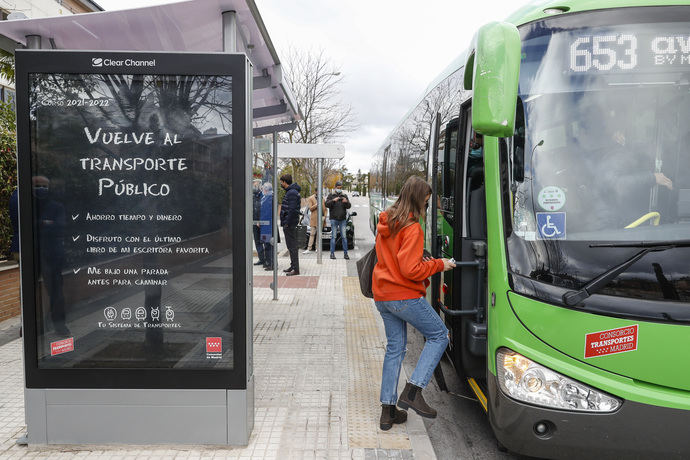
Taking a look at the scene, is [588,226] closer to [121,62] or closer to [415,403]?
[415,403]

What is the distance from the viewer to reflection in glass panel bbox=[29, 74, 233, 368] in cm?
321

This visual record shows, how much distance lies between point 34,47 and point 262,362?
11.2ft

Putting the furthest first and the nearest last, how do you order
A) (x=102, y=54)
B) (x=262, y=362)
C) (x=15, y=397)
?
1. (x=262, y=362)
2. (x=15, y=397)
3. (x=102, y=54)

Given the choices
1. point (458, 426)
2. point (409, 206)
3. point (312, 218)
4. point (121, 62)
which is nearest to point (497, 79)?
point (409, 206)

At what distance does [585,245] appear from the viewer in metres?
2.88

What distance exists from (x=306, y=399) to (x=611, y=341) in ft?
8.28

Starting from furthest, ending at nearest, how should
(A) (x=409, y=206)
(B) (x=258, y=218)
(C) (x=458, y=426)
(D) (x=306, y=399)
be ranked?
(B) (x=258, y=218) → (D) (x=306, y=399) → (C) (x=458, y=426) → (A) (x=409, y=206)

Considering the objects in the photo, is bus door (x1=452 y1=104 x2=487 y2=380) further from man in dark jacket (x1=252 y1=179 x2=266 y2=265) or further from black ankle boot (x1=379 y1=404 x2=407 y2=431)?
man in dark jacket (x1=252 y1=179 x2=266 y2=265)

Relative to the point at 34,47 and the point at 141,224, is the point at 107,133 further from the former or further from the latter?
the point at 34,47

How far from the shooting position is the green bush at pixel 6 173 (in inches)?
269

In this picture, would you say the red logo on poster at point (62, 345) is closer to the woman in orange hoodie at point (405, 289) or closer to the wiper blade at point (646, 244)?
the woman in orange hoodie at point (405, 289)

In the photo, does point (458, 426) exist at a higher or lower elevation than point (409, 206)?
lower

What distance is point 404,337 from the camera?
389 cm

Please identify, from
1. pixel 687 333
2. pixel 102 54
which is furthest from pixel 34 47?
pixel 687 333
